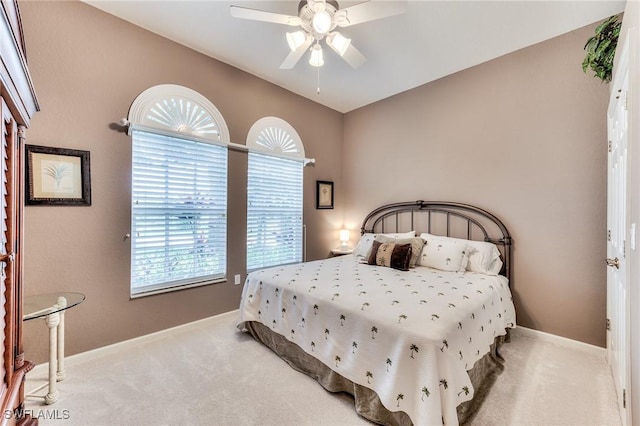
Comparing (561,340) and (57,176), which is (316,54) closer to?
(57,176)

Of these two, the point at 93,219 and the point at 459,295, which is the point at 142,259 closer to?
the point at 93,219

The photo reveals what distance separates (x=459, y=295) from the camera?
6.80 ft

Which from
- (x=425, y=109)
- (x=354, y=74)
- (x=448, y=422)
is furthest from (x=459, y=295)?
(x=354, y=74)

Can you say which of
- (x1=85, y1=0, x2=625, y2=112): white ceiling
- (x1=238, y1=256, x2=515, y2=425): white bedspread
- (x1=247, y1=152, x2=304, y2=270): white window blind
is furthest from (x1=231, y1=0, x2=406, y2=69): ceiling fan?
(x1=238, y1=256, x2=515, y2=425): white bedspread

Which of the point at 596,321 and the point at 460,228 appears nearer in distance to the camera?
the point at 596,321

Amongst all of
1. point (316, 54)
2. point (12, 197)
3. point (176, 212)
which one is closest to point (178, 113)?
point (176, 212)

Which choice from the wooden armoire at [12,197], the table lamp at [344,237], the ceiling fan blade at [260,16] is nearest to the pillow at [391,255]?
the table lamp at [344,237]

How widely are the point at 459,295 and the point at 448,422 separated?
924 mm

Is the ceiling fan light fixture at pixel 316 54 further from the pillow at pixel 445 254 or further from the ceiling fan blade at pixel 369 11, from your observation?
the pillow at pixel 445 254

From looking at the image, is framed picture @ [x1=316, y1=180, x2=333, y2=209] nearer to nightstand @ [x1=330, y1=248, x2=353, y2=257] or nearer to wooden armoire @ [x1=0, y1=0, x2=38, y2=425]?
nightstand @ [x1=330, y1=248, x2=353, y2=257]

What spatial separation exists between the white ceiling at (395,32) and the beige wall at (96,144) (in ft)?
0.80

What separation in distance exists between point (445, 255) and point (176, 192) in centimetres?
296

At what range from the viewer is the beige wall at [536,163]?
2.47 metres

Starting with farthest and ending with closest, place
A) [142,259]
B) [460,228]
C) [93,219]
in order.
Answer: [460,228], [142,259], [93,219]
